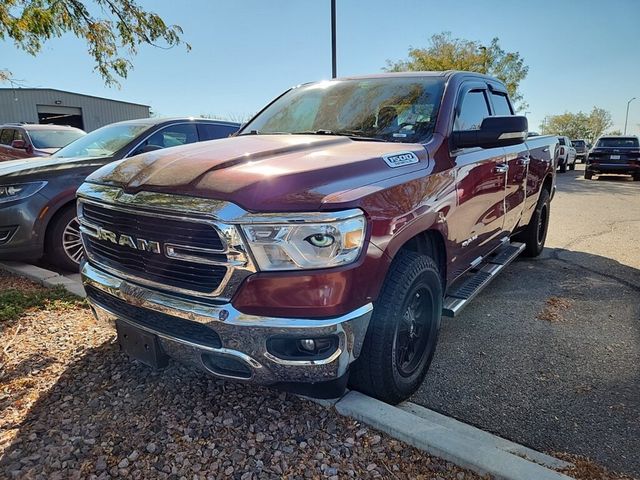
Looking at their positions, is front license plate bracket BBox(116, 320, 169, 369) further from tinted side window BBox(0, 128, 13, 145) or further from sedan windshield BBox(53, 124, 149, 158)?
tinted side window BBox(0, 128, 13, 145)

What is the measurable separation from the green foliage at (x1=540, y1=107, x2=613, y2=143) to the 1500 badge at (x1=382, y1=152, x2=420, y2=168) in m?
86.2

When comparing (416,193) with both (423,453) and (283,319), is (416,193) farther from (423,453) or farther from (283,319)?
(423,453)

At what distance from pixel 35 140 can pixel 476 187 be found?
27.4ft

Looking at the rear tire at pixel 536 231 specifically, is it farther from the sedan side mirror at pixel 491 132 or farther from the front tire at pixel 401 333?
the front tire at pixel 401 333

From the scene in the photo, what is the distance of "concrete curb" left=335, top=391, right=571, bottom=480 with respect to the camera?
1.92 m

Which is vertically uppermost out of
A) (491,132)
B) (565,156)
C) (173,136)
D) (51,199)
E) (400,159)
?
(173,136)

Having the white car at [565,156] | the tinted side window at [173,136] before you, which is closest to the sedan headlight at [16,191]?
the tinted side window at [173,136]

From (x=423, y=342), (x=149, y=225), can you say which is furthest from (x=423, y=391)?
(x=149, y=225)

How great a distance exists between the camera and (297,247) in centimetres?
189

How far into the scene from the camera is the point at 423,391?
2795 mm

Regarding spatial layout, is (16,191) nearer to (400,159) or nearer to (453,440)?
(400,159)

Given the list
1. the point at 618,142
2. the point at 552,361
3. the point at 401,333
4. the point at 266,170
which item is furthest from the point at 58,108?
the point at 552,361

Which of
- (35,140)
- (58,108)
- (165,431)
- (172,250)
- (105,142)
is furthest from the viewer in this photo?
(58,108)

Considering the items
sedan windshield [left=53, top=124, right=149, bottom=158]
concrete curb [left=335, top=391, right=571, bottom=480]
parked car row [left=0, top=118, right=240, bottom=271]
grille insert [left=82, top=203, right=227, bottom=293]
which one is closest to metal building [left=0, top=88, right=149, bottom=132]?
sedan windshield [left=53, top=124, right=149, bottom=158]
